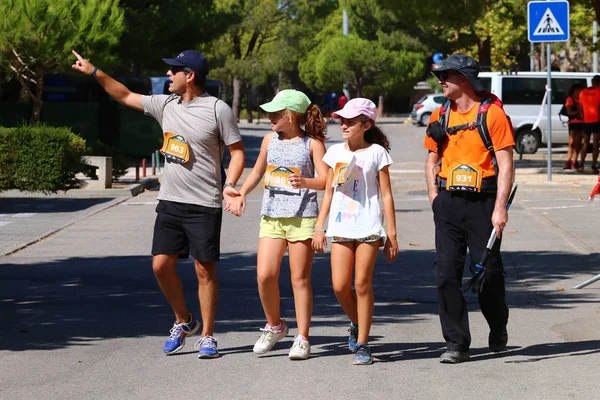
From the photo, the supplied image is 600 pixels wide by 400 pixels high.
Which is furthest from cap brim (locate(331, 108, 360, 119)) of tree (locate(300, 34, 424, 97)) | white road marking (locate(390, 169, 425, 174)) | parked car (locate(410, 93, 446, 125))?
tree (locate(300, 34, 424, 97))

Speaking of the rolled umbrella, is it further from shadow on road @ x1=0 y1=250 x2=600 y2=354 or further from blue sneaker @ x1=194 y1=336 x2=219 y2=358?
blue sneaker @ x1=194 y1=336 x2=219 y2=358

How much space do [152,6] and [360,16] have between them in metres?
36.3

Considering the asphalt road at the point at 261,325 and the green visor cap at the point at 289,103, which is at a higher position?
the green visor cap at the point at 289,103

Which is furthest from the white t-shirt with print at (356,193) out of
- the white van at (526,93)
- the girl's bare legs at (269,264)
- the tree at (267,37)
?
the tree at (267,37)

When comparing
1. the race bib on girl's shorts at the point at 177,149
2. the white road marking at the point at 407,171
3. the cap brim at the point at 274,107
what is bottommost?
the white road marking at the point at 407,171

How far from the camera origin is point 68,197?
20797 millimetres

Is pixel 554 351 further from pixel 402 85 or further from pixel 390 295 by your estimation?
pixel 402 85

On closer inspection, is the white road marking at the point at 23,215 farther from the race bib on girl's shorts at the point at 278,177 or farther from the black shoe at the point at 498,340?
the black shoe at the point at 498,340

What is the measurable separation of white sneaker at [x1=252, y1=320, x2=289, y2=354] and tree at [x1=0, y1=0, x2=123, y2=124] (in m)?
17.6

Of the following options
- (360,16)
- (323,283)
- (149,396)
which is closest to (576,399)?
(149,396)

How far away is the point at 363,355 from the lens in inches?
278

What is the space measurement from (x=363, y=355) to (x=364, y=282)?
417 mm

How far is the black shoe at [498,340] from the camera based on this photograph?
7.33 meters

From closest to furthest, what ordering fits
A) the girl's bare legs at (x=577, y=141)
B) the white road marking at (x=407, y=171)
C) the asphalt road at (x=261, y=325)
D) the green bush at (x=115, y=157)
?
the asphalt road at (x=261, y=325) < the green bush at (x=115, y=157) < the girl's bare legs at (x=577, y=141) < the white road marking at (x=407, y=171)
